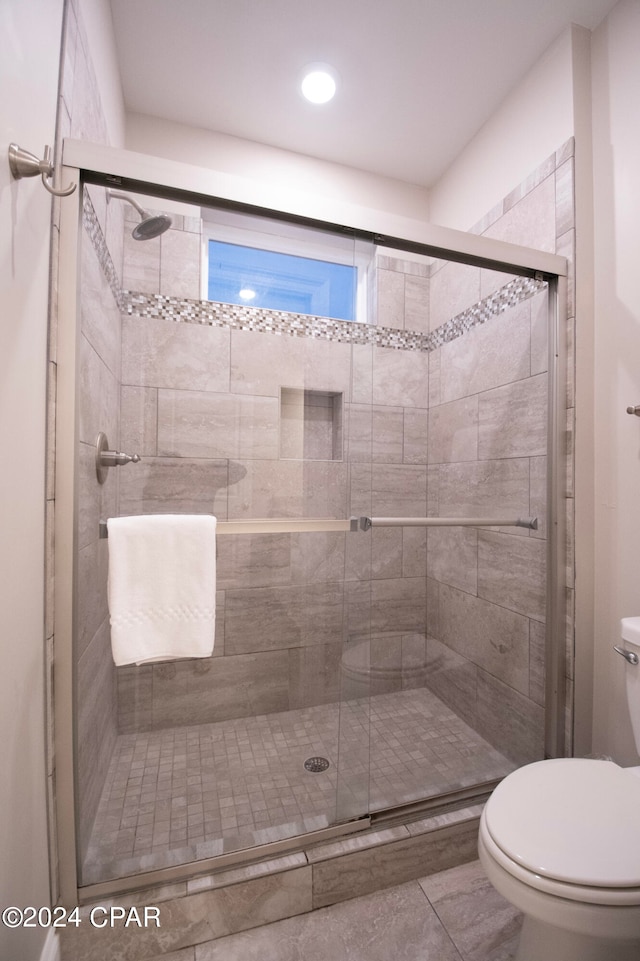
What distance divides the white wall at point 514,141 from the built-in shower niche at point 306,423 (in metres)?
1.32

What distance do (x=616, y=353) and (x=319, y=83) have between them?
5.24ft

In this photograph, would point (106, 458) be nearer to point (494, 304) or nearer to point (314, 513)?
point (314, 513)

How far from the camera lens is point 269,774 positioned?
1473 millimetres

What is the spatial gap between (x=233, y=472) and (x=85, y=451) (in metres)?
0.44

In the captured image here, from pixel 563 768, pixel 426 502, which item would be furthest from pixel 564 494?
pixel 563 768

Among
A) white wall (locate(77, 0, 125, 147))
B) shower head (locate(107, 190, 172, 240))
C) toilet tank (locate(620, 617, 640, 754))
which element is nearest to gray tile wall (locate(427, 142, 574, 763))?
toilet tank (locate(620, 617, 640, 754))

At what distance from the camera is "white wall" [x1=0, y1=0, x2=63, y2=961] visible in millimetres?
784

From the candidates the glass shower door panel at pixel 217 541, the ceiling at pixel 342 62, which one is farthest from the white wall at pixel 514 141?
the glass shower door panel at pixel 217 541

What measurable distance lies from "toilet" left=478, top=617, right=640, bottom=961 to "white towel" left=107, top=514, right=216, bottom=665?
0.86 meters

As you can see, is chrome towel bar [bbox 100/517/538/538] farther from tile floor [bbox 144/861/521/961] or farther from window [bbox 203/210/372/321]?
tile floor [bbox 144/861/521/961]

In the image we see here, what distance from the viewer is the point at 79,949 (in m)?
1.04

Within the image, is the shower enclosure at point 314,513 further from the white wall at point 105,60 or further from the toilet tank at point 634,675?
the white wall at point 105,60

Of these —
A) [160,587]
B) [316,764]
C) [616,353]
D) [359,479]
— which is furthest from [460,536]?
[160,587]
